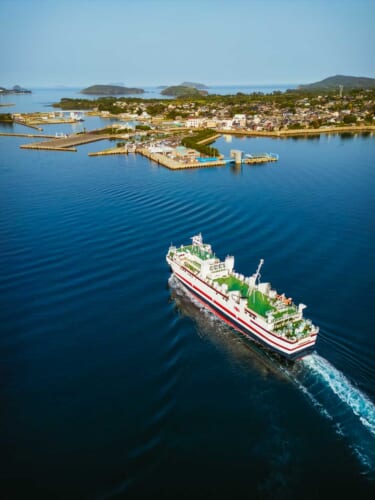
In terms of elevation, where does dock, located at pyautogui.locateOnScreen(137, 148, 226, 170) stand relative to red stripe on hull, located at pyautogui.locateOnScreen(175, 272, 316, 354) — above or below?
above

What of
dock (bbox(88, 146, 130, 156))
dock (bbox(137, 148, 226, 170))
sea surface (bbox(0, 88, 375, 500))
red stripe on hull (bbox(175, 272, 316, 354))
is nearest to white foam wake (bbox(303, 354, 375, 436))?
sea surface (bbox(0, 88, 375, 500))

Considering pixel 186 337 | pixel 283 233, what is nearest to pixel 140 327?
pixel 186 337

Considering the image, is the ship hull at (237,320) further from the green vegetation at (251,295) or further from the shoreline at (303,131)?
the shoreline at (303,131)

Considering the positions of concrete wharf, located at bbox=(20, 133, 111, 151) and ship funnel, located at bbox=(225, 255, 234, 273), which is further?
concrete wharf, located at bbox=(20, 133, 111, 151)

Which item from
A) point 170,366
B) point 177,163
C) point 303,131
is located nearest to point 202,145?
point 177,163

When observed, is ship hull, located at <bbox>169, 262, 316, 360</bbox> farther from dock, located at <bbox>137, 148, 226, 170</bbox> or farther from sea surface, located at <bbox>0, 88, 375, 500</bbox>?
dock, located at <bbox>137, 148, 226, 170</bbox>

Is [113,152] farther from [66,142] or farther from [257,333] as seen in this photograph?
[257,333]
